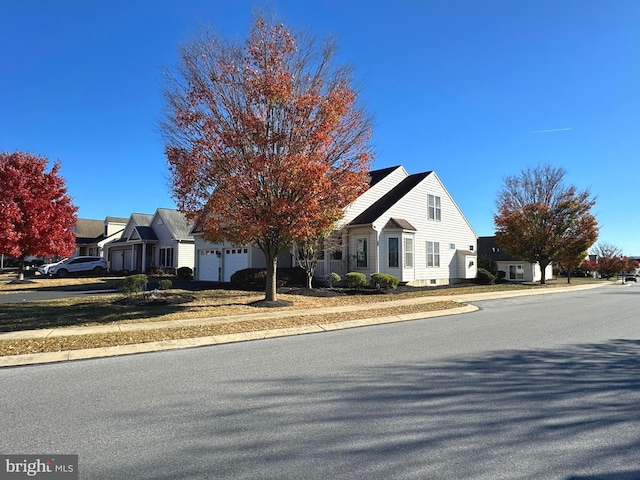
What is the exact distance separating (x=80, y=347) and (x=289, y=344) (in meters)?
4.05

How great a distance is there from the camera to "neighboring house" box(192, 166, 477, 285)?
24.3 m

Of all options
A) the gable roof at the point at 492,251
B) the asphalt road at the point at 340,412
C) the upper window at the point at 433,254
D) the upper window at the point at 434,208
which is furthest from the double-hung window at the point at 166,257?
the gable roof at the point at 492,251

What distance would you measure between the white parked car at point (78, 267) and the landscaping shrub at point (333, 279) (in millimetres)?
22572

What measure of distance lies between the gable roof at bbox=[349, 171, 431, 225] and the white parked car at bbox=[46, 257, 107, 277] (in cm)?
2371

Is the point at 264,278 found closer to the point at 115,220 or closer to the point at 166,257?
the point at 166,257

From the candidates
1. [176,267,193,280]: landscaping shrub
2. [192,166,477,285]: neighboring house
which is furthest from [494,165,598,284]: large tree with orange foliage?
[176,267,193,280]: landscaping shrub

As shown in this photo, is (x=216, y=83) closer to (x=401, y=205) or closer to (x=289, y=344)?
(x=289, y=344)

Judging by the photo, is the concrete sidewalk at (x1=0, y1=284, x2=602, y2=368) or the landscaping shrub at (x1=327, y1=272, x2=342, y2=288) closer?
the concrete sidewalk at (x1=0, y1=284, x2=602, y2=368)

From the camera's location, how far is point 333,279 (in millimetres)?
22641

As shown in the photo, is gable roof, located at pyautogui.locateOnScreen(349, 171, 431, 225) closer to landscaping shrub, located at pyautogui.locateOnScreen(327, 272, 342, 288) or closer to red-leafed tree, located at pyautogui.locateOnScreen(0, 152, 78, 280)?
landscaping shrub, located at pyautogui.locateOnScreen(327, 272, 342, 288)

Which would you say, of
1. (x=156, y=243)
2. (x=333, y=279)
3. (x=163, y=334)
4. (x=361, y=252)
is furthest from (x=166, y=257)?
(x=163, y=334)

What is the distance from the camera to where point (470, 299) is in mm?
19281

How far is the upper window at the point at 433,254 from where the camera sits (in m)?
27.1

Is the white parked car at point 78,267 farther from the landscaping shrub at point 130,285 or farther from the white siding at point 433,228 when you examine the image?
the white siding at point 433,228
